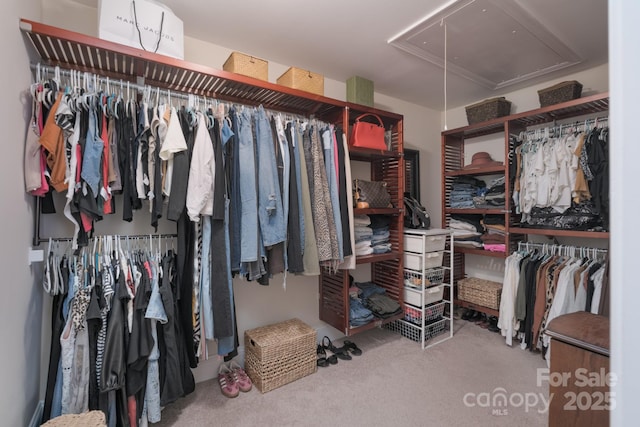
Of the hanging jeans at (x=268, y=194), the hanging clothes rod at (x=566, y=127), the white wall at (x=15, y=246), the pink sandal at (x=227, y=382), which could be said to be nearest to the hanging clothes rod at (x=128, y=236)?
the white wall at (x=15, y=246)

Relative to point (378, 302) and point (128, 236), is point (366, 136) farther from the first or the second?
point (128, 236)

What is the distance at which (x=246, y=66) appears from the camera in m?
1.88

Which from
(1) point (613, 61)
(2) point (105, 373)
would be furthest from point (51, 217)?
(1) point (613, 61)

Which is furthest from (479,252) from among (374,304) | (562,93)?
(562,93)

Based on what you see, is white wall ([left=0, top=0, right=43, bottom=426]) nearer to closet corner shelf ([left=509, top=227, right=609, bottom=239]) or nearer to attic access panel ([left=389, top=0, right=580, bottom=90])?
attic access panel ([left=389, top=0, right=580, bottom=90])

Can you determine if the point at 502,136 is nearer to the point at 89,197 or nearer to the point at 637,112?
the point at 637,112

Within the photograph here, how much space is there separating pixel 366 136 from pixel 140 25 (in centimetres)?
159

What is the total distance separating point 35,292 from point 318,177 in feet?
5.39

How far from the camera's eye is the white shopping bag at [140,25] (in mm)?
1455

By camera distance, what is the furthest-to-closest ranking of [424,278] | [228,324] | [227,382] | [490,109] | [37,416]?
[490,109] < [424,278] < [227,382] < [228,324] < [37,416]

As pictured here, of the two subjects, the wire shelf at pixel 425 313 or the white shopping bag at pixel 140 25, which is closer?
the white shopping bag at pixel 140 25

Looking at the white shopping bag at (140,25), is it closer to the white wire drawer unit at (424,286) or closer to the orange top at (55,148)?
the orange top at (55,148)

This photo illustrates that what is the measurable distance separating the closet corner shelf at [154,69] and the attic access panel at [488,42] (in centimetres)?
78

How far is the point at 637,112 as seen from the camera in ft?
1.32
